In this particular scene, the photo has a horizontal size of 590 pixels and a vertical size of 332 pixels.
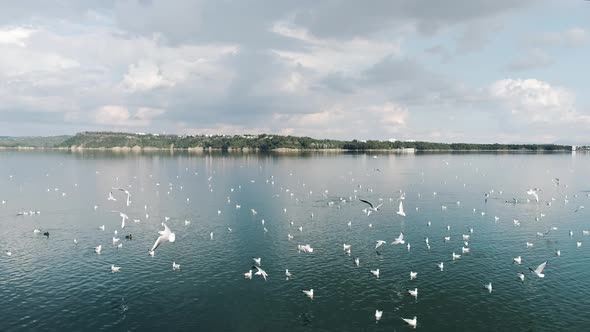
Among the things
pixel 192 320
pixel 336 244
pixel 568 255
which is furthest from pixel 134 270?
pixel 568 255

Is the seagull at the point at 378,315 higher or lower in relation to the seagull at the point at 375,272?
lower

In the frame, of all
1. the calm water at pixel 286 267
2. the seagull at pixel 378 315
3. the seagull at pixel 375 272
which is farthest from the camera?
the seagull at pixel 375 272

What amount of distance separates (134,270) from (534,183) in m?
131

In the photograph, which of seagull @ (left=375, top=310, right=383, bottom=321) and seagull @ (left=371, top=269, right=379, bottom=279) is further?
seagull @ (left=371, top=269, right=379, bottom=279)

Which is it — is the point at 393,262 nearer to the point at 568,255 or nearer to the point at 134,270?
the point at 568,255

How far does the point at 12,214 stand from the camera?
257ft

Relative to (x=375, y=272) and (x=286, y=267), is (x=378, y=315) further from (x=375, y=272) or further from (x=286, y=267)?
(x=286, y=267)

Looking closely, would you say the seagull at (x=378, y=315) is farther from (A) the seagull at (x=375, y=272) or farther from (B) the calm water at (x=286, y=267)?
(A) the seagull at (x=375, y=272)

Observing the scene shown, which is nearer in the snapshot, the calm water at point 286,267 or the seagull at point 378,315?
the seagull at point 378,315

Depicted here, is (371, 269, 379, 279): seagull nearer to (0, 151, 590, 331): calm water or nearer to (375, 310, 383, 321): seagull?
(0, 151, 590, 331): calm water

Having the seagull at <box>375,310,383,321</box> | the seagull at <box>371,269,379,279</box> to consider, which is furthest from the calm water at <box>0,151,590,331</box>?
the seagull at <box>371,269,379,279</box>

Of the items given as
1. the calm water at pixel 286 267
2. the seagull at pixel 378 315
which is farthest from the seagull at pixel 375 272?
the seagull at pixel 378 315

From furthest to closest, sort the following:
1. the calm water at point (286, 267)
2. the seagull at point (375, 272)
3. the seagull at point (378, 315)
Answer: the seagull at point (375, 272)
the calm water at point (286, 267)
the seagull at point (378, 315)

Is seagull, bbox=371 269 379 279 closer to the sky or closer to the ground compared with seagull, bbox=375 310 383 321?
closer to the sky
